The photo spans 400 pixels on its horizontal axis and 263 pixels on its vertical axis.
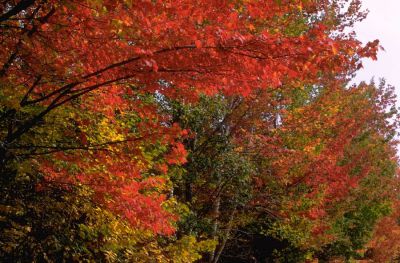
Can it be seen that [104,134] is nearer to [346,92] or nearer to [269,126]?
[269,126]

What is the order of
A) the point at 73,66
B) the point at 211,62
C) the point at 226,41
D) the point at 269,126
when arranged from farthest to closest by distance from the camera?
the point at 269,126 → the point at 73,66 → the point at 211,62 → the point at 226,41

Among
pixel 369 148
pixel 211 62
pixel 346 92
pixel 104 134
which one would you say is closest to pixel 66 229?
pixel 104 134

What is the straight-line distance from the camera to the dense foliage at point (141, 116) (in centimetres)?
386

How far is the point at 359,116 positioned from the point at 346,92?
338 centimetres

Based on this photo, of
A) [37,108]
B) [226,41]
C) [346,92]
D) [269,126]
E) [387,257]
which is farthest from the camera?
[387,257]

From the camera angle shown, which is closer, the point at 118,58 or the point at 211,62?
the point at 211,62

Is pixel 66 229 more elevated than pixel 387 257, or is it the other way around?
pixel 387 257

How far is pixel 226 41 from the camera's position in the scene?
362 cm

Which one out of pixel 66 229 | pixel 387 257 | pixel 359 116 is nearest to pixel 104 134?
pixel 66 229

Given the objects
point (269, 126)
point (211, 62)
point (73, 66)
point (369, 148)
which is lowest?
point (211, 62)

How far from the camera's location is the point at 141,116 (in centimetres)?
782

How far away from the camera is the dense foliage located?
152 inches

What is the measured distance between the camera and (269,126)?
13961 mm

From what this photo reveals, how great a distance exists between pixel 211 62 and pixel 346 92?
14.6m
